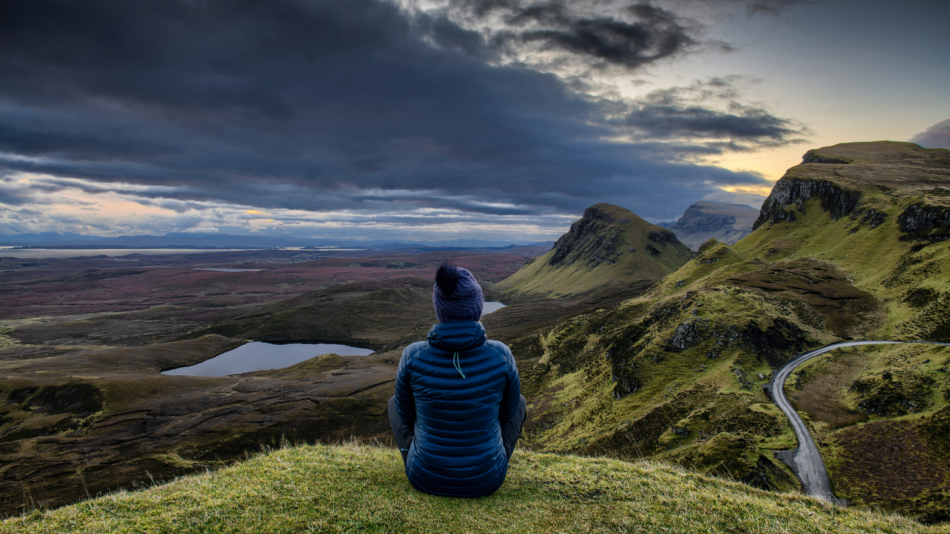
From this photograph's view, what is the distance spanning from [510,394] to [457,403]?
49.3 inches

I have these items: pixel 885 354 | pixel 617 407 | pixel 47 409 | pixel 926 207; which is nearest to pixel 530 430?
pixel 617 407

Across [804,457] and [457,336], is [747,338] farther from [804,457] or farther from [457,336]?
[457,336]

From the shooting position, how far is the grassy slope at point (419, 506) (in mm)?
6863

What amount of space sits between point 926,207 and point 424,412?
118m

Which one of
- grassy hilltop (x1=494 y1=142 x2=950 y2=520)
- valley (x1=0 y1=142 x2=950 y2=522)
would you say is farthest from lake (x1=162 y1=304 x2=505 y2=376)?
grassy hilltop (x1=494 y1=142 x2=950 y2=520)

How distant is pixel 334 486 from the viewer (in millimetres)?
8906

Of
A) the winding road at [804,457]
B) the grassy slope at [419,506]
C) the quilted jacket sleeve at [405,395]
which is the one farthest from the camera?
the winding road at [804,457]

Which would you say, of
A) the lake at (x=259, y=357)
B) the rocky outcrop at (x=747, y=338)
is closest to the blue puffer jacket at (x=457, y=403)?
the rocky outcrop at (x=747, y=338)

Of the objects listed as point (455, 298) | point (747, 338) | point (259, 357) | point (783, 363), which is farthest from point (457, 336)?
point (259, 357)

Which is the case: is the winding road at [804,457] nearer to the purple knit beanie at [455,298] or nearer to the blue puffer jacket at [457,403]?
the blue puffer jacket at [457,403]

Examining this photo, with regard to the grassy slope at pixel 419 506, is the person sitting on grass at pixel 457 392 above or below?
above

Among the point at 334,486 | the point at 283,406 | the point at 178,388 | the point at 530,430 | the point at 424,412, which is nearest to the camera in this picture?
the point at 424,412

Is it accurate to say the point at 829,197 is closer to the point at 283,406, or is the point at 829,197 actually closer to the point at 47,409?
the point at 283,406

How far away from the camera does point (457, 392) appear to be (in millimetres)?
6969
